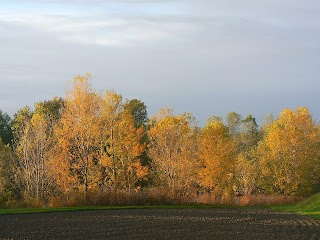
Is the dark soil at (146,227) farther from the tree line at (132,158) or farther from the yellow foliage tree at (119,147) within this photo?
the yellow foliage tree at (119,147)

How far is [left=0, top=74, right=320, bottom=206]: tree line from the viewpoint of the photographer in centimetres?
4800

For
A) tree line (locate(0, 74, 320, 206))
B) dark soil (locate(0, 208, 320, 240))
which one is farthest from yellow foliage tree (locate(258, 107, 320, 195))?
dark soil (locate(0, 208, 320, 240))

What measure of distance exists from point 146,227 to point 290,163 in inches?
1721

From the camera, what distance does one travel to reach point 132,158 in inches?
2185

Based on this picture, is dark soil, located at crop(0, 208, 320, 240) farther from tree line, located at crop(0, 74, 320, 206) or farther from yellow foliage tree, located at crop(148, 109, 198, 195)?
yellow foliage tree, located at crop(148, 109, 198, 195)

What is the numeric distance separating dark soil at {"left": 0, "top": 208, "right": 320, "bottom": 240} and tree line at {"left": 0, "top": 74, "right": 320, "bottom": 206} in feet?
35.0

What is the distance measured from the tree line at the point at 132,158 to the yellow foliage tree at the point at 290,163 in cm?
13

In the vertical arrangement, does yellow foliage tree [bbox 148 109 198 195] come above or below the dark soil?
above

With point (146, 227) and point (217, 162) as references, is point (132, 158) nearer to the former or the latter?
point (217, 162)

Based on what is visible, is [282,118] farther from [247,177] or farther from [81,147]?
[81,147]

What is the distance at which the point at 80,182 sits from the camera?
54500mm

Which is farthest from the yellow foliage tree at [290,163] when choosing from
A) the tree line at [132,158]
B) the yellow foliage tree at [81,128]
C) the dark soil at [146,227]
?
the dark soil at [146,227]

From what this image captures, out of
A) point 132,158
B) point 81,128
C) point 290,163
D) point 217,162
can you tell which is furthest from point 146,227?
point 290,163

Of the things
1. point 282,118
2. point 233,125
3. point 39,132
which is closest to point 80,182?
point 39,132
